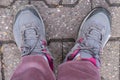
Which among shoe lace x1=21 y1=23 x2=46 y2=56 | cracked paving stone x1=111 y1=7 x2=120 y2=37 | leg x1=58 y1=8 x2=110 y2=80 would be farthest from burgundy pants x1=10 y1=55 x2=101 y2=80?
cracked paving stone x1=111 y1=7 x2=120 y2=37

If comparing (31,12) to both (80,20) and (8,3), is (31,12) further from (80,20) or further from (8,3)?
(80,20)

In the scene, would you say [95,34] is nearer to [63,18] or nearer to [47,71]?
[63,18]

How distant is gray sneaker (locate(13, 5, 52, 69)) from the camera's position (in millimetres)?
1609

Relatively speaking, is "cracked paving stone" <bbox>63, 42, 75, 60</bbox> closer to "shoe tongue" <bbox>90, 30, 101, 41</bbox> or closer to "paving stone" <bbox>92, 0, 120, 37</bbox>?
"shoe tongue" <bbox>90, 30, 101, 41</bbox>

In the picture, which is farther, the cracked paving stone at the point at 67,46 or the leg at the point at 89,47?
the cracked paving stone at the point at 67,46

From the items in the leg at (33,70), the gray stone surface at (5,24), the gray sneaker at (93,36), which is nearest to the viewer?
the leg at (33,70)

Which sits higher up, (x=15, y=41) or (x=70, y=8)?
(x=70, y=8)

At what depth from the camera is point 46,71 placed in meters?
1.43

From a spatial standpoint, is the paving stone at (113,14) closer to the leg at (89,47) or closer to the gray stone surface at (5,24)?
the leg at (89,47)

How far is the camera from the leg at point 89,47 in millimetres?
1429

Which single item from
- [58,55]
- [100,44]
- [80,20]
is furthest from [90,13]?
[58,55]

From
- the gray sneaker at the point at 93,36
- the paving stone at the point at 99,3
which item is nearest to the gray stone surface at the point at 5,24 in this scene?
the gray sneaker at the point at 93,36

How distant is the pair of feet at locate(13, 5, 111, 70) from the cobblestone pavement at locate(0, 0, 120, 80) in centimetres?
4

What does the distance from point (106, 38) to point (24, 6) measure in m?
0.52
